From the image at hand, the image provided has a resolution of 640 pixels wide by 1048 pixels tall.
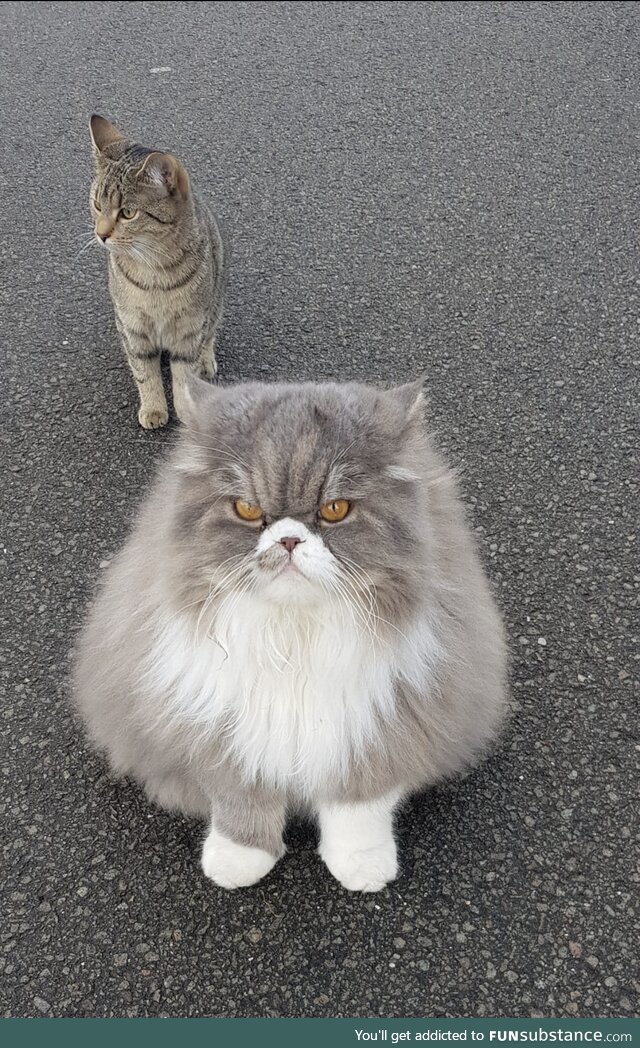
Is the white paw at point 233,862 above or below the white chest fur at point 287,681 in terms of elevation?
below

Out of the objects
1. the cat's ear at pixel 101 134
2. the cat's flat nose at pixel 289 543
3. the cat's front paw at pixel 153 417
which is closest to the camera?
the cat's flat nose at pixel 289 543

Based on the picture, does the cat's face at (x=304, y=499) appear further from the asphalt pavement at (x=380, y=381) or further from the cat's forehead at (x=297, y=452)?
the asphalt pavement at (x=380, y=381)

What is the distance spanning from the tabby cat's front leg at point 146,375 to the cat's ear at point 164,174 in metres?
0.55

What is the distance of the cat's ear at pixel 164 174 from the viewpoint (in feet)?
10.6

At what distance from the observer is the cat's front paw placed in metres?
3.70

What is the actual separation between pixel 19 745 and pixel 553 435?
7.48ft

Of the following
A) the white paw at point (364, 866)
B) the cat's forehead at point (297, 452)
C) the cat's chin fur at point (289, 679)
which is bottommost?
the white paw at point (364, 866)

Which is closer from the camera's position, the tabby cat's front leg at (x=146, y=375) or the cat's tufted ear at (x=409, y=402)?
the cat's tufted ear at (x=409, y=402)

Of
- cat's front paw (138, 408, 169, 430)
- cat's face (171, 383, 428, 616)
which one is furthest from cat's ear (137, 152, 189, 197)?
cat's face (171, 383, 428, 616)

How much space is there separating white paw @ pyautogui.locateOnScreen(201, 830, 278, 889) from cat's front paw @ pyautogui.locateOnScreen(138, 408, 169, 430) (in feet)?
6.24

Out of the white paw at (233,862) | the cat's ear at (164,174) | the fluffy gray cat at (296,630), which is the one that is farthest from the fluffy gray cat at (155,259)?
the white paw at (233,862)

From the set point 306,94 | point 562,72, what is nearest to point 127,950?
point 306,94

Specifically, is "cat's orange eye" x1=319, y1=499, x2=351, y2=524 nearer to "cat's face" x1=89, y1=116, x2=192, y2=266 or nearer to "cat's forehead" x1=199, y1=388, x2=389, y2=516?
"cat's forehead" x1=199, y1=388, x2=389, y2=516

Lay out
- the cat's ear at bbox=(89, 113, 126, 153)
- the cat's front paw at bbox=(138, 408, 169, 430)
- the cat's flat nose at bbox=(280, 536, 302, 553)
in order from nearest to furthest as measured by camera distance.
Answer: the cat's flat nose at bbox=(280, 536, 302, 553)
the cat's ear at bbox=(89, 113, 126, 153)
the cat's front paw at bbox=(138, 408, 169, 430)
